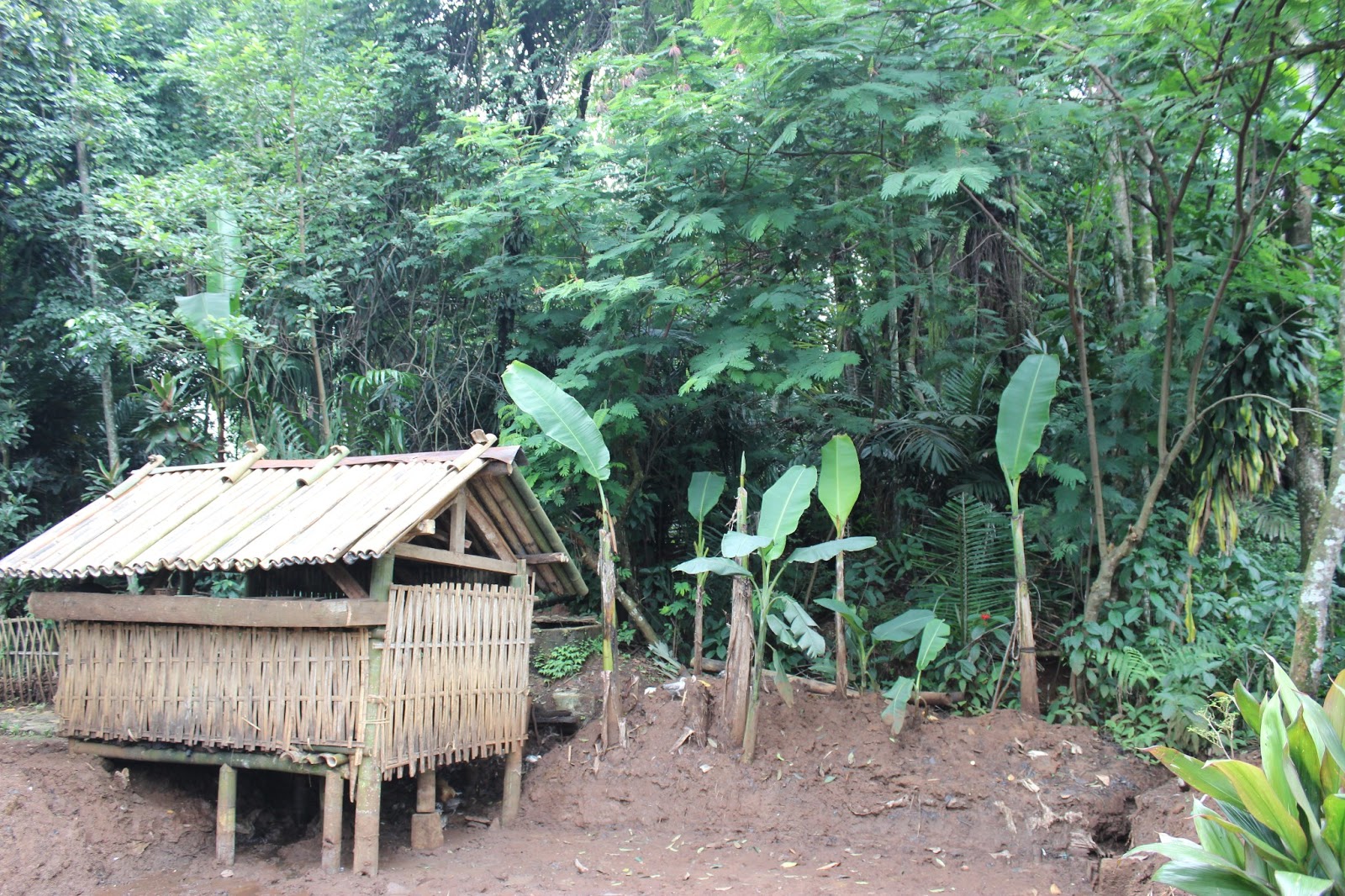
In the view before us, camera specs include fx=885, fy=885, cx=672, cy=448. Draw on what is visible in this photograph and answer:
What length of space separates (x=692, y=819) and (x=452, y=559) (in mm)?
2626

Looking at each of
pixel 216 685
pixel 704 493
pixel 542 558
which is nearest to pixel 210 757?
pixel 216 685

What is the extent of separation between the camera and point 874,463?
9.30m

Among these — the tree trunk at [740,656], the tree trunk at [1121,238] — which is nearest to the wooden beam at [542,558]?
the tree trunk at [740,656]

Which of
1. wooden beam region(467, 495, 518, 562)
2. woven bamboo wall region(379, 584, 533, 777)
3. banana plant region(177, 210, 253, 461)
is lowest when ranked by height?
woven bamboo wall region(379, 584, 533, 777)

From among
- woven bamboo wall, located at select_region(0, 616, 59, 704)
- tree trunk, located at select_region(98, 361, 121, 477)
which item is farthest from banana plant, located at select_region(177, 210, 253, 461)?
woven bamboo wall, located at select_region(0, 616, 59, 704)

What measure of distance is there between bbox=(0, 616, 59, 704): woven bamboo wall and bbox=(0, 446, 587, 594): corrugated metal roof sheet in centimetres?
302

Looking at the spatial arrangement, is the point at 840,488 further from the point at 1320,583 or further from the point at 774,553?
the point at 1320,583

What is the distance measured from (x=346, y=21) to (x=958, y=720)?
10881mm

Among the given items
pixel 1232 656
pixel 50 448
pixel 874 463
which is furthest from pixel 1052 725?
pixel 50 448

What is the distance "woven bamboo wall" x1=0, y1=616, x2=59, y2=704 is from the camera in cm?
863

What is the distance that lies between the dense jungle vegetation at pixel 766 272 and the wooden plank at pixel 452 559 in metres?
1.25

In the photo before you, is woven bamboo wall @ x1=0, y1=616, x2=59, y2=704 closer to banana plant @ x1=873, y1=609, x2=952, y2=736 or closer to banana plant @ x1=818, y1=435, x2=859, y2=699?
banana plant @ x1=818, y1=435, x2=859, y2=699

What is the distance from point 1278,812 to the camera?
3293 millimetres

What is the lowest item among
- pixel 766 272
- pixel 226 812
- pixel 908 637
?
pixel 226 812
